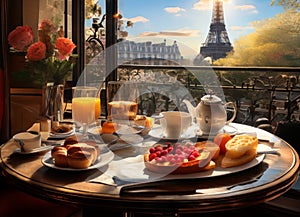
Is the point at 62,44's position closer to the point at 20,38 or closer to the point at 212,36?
the point at 20,38

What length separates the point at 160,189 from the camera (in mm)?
914

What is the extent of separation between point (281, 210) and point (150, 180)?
1309 millimetres

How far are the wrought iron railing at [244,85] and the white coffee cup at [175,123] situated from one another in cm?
148

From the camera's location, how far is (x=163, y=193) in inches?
34.9

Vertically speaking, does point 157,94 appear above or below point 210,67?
below

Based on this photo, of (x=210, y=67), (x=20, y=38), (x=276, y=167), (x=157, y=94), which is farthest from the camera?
(x=210, y=67)

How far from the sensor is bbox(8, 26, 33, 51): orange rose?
57.2 inches

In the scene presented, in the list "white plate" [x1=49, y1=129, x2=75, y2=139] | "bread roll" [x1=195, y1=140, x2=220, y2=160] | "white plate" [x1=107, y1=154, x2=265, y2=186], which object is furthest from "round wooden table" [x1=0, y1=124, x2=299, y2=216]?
"white plate" [x1=49, y1=129, x2=75, y2=139]

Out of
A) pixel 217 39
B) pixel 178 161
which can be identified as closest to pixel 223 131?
pixel 178 161

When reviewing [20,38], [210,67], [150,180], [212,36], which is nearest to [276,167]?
[150,180]

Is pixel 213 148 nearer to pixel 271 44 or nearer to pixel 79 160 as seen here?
pixel 79 160

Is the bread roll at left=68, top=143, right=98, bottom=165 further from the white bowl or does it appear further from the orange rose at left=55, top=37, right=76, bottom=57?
the orange rose at left=55, top=37, right=76, bottom=57

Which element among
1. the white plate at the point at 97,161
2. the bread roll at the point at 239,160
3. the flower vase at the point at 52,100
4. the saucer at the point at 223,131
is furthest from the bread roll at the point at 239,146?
the flower vase at the point at 52,100

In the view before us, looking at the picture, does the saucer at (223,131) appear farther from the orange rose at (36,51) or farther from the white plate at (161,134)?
the orange rose at (36,51)
